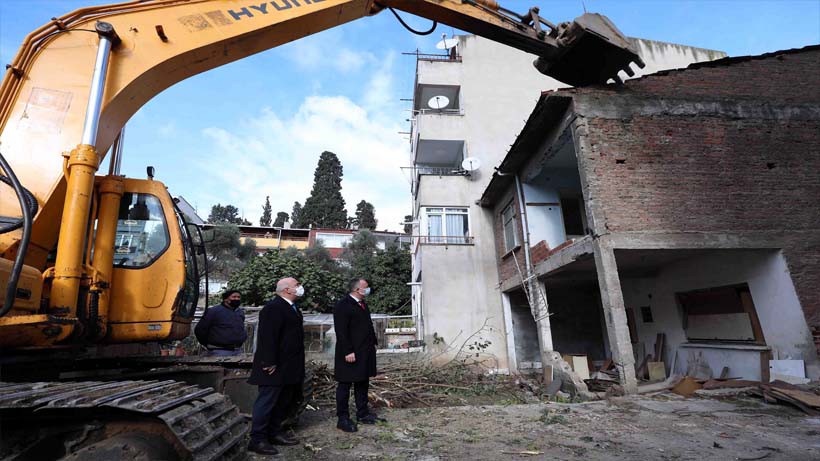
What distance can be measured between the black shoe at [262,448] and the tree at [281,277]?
16249 millimetres

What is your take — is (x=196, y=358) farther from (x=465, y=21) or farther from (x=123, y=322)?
(x=465, y=21)

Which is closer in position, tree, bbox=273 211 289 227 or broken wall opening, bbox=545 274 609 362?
broken wall opening, bbox=545 274 609 362

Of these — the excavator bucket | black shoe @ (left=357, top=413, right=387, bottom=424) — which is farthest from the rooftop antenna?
black shoe @ (left=357, top=413, right=387, bottom=424)

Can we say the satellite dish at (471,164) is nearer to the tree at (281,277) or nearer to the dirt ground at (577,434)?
the dirt ground at (577,434)

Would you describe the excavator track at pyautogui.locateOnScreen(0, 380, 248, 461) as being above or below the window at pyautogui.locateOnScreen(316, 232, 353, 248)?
below

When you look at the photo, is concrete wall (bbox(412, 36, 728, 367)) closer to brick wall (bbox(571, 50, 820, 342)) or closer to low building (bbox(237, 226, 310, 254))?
brick wall (bbox(571, 50, 820, 342))

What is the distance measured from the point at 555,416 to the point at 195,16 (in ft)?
21.8

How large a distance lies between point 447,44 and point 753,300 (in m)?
13.9

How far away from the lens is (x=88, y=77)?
404 centimetres

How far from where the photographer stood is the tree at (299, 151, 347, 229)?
147 feet

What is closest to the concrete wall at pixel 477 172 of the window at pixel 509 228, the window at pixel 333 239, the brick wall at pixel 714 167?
the window at pixel 509 228

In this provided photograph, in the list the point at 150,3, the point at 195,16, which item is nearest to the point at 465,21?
the point at 195,16

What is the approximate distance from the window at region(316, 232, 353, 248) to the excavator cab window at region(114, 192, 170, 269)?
36.7 metres

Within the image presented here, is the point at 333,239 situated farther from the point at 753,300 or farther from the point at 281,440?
the point at 281,440
